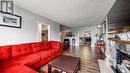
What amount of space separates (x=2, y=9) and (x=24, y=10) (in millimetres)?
803

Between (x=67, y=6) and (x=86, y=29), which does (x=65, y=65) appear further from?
(x=86, y=29)

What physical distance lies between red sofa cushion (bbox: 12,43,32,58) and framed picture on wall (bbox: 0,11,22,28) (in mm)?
794

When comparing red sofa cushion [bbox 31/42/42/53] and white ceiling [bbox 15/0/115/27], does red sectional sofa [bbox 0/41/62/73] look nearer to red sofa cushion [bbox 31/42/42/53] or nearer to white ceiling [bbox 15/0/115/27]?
red sofa cushion [bbox 31/42/42/53]

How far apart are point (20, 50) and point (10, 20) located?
112cm

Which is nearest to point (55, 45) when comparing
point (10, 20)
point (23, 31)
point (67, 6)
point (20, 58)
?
point (23, 31)

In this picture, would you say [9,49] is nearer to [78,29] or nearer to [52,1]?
[52,1]

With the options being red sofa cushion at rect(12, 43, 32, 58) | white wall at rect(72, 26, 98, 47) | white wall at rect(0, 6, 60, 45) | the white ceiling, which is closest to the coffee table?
red sofa cushion at rect(12, 43, 32, 58)

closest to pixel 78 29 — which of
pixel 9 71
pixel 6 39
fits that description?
pixel 6 39

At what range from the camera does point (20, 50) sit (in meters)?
2.41

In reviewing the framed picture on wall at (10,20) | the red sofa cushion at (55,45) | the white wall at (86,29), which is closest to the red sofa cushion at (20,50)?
the framed picture on wall at (10,20)

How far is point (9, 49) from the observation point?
2.14 metres

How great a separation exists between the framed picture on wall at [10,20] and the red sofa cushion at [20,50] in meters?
0.79

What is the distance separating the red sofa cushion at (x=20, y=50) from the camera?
2.24 m

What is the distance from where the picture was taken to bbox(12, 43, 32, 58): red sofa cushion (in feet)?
7.35
